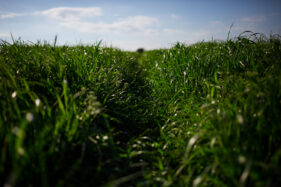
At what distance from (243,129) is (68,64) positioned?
1.98 metres

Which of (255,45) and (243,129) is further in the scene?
(255,45)

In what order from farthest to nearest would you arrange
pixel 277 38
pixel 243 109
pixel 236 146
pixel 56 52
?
A: pixel 277 38 → pixel 56 52 → pixel 243 109 → pixel 236 146

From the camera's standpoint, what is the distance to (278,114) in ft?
3.98

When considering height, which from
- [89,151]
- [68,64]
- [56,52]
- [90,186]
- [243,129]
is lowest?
[90,186]

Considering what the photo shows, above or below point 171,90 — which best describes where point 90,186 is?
below

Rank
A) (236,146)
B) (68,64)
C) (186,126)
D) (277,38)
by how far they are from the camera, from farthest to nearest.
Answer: (277,38), (68,64), (186,126), (236,146)

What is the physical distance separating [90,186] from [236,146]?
0.98 metres

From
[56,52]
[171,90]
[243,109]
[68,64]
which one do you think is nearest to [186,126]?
[243,109]

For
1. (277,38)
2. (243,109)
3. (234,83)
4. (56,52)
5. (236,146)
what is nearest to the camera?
(236,146)

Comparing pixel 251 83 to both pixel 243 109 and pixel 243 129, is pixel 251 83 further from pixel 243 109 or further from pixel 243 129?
pixel 243 129

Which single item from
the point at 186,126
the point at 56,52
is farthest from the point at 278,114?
the point at 56,52

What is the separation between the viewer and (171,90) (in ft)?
8.71

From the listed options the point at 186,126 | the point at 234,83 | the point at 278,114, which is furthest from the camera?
the point at 186,126

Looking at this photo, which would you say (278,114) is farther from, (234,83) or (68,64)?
(68,64)
